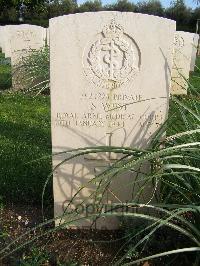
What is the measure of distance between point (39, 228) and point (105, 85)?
106cm

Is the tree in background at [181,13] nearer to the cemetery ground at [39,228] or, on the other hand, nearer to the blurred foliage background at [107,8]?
the blurred foliage background at [107,8]

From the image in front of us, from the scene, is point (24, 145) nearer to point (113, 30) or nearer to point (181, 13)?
point (113, 30)

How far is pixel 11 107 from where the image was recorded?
22.5ft

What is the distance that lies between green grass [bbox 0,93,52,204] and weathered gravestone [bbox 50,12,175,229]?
1.30 feet

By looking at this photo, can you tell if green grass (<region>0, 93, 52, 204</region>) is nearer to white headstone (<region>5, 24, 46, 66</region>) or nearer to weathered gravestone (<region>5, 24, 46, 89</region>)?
weathered gravestone (<region>5, 24, 46, 89</region>)

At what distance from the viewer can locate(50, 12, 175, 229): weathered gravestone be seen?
2.68 m

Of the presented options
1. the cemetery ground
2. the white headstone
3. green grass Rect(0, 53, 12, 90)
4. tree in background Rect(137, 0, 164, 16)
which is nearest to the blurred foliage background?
tree in background Rect(137, 0, 164, 16)

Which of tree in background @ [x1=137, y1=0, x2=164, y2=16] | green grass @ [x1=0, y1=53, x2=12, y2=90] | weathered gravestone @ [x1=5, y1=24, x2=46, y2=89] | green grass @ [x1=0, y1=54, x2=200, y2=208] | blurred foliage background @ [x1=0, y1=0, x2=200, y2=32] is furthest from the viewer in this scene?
tree in background @ [x1=137, y1=0, x2=164, y2=16]

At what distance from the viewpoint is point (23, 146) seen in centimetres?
478

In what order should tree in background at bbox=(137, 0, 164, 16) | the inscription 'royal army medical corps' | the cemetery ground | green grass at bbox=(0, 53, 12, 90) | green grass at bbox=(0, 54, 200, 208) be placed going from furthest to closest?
tree in background at bbox=(137, 0, 164, 16) → green grass at bbox=(0, 53, 12, 90) → green grass at bbox=(0, 54, 200, 208) → the inscription 'royal army medical corps' → the cemetery ground

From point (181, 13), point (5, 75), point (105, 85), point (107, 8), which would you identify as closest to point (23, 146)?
point (105, 85)

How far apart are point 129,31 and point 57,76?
522mm

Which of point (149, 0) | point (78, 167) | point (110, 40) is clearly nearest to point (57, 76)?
point (110, 40)

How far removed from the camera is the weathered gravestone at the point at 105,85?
268 cm
